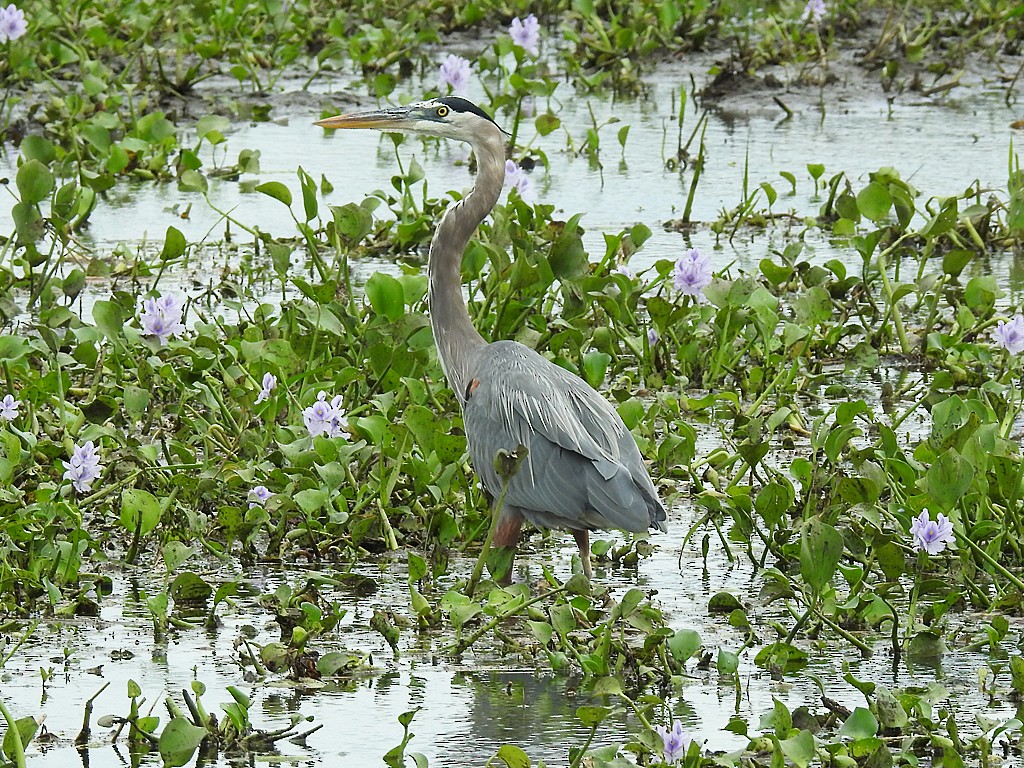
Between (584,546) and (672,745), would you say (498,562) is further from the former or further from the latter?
(672,745)

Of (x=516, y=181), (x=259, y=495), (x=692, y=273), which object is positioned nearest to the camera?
(x=259, y=495)

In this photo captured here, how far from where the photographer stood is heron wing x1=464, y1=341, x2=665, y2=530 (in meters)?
4.22

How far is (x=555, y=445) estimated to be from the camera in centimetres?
438

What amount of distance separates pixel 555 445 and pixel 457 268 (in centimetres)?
85

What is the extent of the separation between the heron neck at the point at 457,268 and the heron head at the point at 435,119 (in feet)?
0.18

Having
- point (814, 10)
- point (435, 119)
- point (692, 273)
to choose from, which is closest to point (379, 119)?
point (435, 119)

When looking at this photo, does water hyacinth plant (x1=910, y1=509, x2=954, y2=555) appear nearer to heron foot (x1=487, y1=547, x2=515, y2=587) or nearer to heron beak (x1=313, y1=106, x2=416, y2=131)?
heron foot (x1=487, y1=547, x2=515, y2=587)

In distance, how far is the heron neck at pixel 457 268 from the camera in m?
4.87

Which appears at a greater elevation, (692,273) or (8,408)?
(692,273)

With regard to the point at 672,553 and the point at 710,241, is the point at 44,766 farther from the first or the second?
the point at 710,241

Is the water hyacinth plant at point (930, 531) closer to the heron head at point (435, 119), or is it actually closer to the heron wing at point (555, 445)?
the heron wing at point (555, 445)

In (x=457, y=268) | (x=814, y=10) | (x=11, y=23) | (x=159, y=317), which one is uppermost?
(x=11, y=23)

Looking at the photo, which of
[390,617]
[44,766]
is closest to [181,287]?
[390,617]

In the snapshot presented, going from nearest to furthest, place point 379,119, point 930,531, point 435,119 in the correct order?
point 930,531, point 435,119, point 379,119
